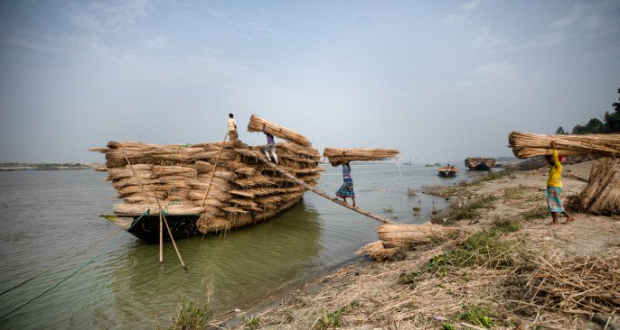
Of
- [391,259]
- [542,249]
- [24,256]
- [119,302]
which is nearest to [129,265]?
[119,302]

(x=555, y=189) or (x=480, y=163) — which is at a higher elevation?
(x=555, y=189)

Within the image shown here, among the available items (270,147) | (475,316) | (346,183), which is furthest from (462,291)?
(270,147)

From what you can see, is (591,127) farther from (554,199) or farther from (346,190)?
(346,190)

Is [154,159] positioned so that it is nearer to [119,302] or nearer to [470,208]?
[119,302]

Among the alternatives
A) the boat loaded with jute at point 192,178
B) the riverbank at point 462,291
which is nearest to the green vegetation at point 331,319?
the riverbank at point 462,291

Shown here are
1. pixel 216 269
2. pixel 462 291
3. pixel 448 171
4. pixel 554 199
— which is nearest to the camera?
pixel 462 291

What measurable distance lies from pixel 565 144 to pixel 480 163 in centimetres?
5280

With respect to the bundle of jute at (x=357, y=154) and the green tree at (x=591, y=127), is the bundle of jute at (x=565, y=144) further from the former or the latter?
the green tree at (x=591, y=127)

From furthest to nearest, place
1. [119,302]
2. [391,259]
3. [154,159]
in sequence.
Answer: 1. [154,159]
2. [391,259]
3. [119,302]

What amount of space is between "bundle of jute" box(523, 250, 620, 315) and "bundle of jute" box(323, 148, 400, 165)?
4324mm

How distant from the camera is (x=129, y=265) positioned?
7.26 m

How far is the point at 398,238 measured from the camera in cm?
663

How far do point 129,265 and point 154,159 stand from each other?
12.1 feet

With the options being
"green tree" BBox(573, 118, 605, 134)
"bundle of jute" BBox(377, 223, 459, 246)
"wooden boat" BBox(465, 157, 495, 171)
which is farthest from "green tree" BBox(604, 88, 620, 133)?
"bundle of jute" BBox(377, 223, 459, 246)
